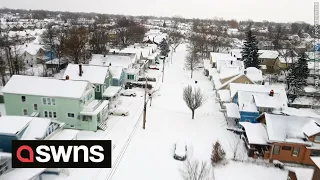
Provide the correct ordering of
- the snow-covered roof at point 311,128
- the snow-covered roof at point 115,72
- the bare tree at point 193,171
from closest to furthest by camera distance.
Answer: the bare tree at point 193,171 < the snow-covered roof at point 311,128 < the snow-covered roof at point 115,72

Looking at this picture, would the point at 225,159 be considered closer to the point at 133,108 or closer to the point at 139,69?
the point at 133,108

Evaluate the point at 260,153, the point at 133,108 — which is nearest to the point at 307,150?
the point at 260,153

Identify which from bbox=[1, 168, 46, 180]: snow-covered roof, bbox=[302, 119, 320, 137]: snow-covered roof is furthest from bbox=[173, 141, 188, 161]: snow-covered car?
bbox=[1, 168, 46, 180]: snow-covered roof

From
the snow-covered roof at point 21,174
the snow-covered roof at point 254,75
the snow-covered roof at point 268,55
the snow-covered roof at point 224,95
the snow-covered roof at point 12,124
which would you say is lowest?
the snow-covered roof at point 21,174

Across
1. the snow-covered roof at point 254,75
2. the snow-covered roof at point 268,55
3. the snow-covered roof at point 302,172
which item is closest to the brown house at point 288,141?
the snow-covered roof at point 302,172

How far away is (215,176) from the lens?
2414 cm

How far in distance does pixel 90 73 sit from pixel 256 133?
2338 cm

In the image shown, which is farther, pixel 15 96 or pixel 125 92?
pixel 125 92

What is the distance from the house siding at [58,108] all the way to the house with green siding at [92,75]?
6346 mm

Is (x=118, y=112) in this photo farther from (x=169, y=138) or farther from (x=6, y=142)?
(x=6, y=142)

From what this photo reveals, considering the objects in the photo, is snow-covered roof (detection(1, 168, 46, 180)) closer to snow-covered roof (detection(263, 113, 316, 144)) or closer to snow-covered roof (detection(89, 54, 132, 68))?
snow-covered roof (detection(263, 113, 316, 144))

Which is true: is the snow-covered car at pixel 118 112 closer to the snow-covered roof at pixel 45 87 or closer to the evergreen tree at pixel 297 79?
the snow-covered roof at pixel 45 87

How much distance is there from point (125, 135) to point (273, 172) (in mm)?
16049

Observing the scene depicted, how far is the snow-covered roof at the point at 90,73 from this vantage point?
3738 cm
